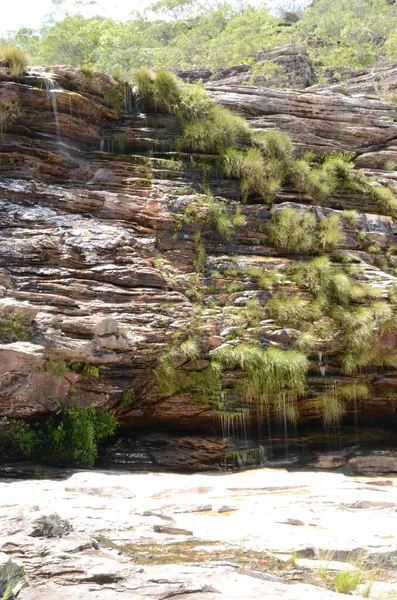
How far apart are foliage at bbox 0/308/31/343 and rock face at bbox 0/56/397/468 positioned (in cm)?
2

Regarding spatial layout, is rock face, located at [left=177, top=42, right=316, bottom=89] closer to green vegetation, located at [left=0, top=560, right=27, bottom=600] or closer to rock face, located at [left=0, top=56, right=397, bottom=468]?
rock face, located at [left=0, top=56, right=397, bottom=468]

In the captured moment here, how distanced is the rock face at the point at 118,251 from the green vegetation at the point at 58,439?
0.29 metres

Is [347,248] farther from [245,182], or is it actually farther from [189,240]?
[189,240]

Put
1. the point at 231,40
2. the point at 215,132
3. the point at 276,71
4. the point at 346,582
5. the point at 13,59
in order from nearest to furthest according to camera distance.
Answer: the point at 346,582
the point at 13,59
the point at 215,132
the point at 276,71
the point at 231,40

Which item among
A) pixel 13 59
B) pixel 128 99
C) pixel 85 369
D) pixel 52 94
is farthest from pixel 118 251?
pixel 13 59

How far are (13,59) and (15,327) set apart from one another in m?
7.52

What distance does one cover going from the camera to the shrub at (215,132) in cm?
1539

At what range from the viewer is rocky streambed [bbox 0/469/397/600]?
13.5 feet

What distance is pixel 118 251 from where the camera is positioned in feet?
41.6

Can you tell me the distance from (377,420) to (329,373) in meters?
1.92

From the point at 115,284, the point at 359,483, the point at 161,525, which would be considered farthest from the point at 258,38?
the point at 161,525

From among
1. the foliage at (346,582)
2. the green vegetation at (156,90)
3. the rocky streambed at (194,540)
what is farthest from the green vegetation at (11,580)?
the green vegetation at (156,90)

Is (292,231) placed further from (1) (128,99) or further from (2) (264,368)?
(1) (128,99)

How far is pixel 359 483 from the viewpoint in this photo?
362 inches
